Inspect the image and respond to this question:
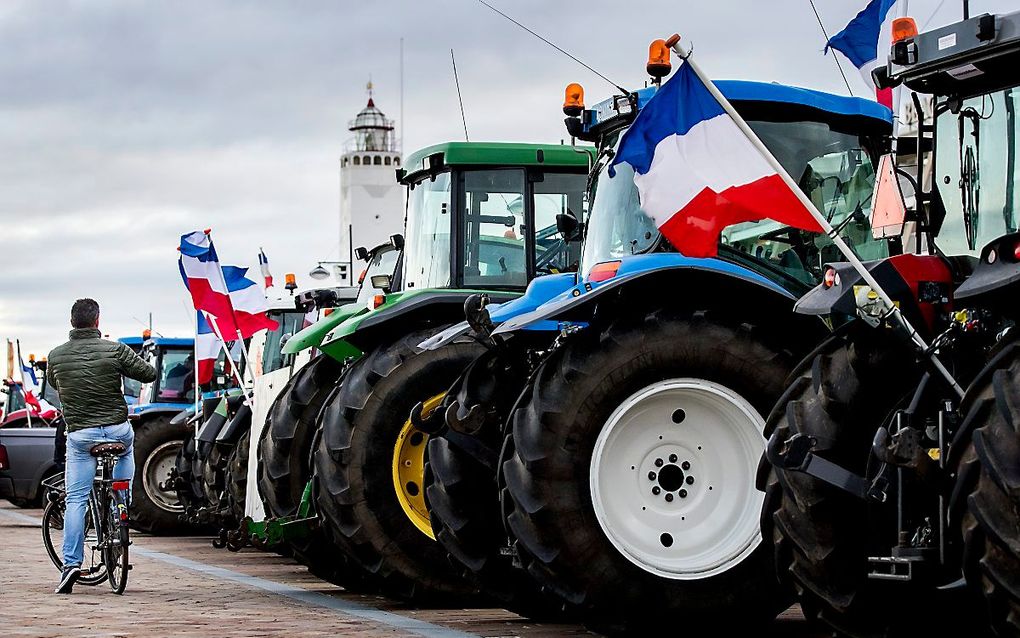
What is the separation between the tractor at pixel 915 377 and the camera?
6.31m

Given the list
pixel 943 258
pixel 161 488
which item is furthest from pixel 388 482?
pixel 161 488

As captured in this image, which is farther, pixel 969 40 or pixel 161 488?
pixel 161 488

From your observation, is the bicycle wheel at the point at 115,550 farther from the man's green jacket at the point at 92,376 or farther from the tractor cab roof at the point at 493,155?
the tractor cab roof at the point at 493,155

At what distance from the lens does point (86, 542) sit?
13.0 metres

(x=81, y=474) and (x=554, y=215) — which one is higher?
(x=554, y=215)

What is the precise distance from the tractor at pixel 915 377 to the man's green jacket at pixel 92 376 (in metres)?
6.98

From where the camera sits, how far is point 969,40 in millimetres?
6852

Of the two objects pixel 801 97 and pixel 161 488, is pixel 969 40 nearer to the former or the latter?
pixel 801 97

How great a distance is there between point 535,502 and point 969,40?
114 inches

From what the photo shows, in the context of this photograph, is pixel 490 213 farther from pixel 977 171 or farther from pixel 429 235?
pixel 977 171

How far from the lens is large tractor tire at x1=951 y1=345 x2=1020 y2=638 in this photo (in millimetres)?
5645

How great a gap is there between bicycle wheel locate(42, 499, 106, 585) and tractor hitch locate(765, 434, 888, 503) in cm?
726

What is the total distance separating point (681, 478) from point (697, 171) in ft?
6.23

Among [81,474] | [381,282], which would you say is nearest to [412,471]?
[81,474]
